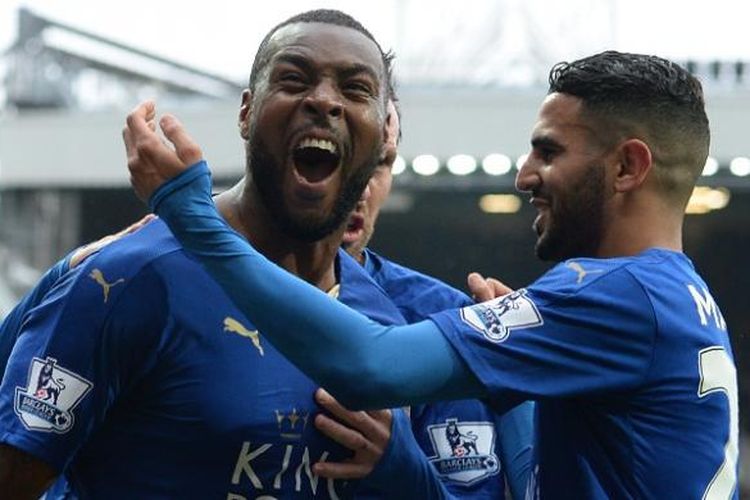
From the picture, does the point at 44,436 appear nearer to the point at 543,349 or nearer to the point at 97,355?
the point at 97,355

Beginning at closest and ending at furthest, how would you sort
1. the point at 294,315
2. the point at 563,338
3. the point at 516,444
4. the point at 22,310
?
the point at 294,315 < the point at 563,338 < the point at 22,310 < the point at 516,444

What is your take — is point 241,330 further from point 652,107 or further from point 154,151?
point 652,107

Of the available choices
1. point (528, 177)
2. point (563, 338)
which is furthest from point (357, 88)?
point (563, 338)

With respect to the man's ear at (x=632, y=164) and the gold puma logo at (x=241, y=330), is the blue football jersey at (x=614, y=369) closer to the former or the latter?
the man's ear at (x=632, y=164)

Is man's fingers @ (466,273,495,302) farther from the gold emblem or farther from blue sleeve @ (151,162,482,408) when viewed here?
the gold emblem

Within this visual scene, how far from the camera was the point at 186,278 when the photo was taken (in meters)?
3.03

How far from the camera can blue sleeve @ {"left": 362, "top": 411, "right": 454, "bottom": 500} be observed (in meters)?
3.18

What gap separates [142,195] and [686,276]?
1.09 metres

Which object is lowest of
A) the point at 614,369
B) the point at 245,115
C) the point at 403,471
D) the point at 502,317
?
the point at 403,471

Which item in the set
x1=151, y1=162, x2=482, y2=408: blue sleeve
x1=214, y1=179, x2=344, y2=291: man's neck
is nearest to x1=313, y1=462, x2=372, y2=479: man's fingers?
x1=151, y1=162, x2=482, y2=408: blue sleeve

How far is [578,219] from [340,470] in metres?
0.70

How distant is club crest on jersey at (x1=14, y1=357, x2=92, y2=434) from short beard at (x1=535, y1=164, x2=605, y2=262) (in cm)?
99

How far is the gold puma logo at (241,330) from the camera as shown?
10.0ft

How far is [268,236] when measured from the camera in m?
3.28
